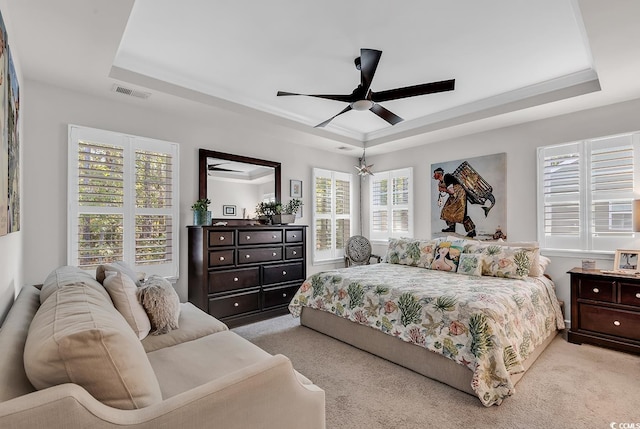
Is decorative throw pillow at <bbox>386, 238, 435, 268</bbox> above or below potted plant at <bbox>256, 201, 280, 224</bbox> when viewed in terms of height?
below

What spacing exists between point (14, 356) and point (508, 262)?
12.7 ft

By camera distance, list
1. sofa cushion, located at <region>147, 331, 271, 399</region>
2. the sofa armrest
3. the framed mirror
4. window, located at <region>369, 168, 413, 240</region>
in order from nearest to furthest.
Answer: the sofa armrest
sofa cushion, located at <region>147, 331, 271, 399</region>
the framed mirror
window, located at <region>369, 168, 413, 240</region>

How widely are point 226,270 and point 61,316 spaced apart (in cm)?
272

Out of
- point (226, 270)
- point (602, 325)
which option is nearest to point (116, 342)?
point (226, 270)

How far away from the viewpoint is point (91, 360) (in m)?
0.95

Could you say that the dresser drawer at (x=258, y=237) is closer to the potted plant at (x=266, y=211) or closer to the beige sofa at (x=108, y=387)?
the potted plant at (x=266, y=211)

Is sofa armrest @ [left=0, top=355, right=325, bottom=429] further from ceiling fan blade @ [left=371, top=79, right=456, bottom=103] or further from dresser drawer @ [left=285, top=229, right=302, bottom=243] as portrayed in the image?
dresser drawer @ [left=285, top=229, right=302, bottom=243]

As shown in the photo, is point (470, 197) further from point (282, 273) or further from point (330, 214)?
point (282, 273)

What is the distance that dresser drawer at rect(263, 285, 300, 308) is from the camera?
4195mm

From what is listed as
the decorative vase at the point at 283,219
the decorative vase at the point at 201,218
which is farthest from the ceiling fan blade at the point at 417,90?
the decorative vase at the point at 201,218

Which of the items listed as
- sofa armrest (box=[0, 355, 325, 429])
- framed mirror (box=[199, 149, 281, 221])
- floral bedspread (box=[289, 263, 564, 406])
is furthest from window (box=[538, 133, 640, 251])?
sofa armrest (box=[0, 355, 325, 429])

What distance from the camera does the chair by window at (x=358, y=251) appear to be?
17.9ft

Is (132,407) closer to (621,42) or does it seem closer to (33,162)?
(33,162)

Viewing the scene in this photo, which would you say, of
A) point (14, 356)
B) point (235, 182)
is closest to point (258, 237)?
point (235, 182)
